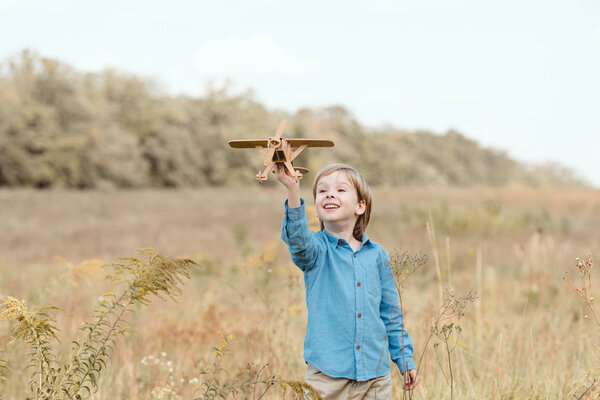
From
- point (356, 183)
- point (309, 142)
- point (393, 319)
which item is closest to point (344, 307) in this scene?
point (393, 319)

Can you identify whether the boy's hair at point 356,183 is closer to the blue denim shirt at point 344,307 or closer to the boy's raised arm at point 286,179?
the blue denim shirt at point 344,307

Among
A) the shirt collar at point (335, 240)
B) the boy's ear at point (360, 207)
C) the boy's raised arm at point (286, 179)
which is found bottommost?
the shirt collar at point (335, 240)

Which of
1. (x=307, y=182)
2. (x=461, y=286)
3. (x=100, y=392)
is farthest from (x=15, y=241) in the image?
(x=307, y=182)

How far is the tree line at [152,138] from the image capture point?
107 ft

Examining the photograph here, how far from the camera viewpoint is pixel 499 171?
70.4 meters

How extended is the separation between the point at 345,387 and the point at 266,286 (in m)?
2.47

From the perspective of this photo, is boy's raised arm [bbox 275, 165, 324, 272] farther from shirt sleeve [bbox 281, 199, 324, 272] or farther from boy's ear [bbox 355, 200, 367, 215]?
boy's ear [bbox 355, 200, 367, 215]

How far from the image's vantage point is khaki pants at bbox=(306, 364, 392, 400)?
7.01 feet

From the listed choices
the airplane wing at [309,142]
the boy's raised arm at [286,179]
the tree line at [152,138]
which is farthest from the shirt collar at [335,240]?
the tree line at [152,138]

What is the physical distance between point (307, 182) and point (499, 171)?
3670cm

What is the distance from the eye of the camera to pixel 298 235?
80.9 inches

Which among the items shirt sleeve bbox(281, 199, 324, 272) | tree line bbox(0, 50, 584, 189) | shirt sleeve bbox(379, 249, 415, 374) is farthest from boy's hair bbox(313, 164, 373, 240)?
tree line bbox(0, 50, 584, 189)

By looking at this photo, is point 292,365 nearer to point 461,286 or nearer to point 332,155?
point 461,286

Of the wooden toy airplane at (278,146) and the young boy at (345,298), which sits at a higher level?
the wooden toy airplane at (278,146)
